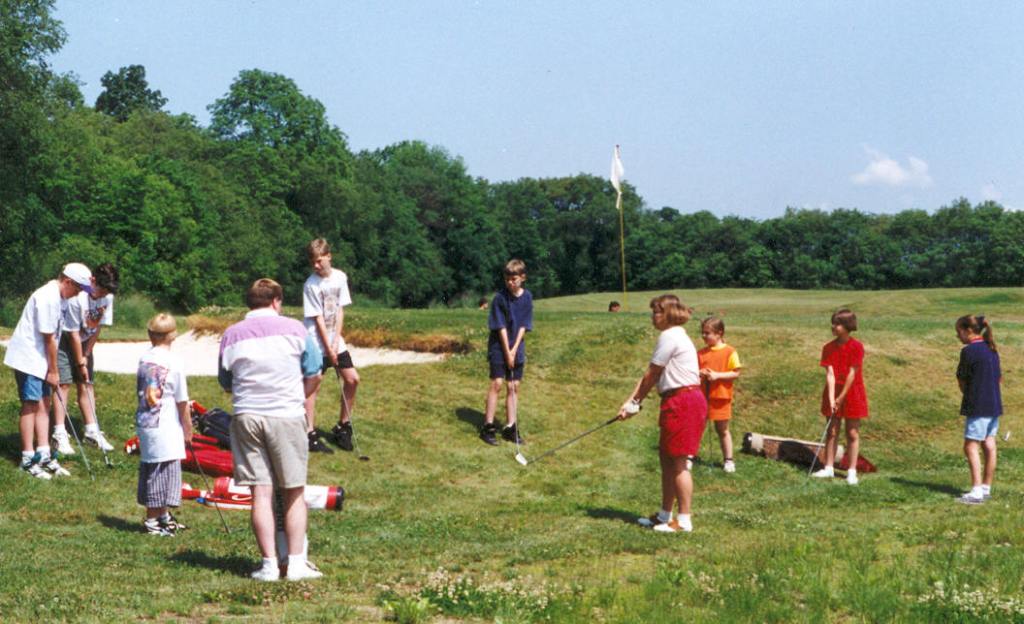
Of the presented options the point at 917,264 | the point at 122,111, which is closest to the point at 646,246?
the point at 917,264

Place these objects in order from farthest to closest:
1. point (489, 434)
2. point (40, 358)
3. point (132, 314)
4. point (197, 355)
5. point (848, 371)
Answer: point (132, 314)
point (197, 355)
point (489, 434)
point (848, 371)
point (40, 358)

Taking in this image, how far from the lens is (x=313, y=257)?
12.2 m

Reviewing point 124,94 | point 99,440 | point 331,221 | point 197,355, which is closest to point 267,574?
point 99,440

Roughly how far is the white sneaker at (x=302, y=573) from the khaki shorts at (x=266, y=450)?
0.53 m

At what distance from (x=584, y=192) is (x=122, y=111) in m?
50.6

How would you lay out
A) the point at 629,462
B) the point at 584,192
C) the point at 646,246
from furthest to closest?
1. the point at 584,192
2. the point at 646,246
3. the point at 629,462

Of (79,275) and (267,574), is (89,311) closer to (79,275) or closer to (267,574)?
(79,275)

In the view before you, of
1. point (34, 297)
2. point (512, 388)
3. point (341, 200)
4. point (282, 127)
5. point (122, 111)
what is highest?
point (122, 111)

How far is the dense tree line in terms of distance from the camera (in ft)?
149

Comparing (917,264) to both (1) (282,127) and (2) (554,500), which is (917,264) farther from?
(2) (554,500)

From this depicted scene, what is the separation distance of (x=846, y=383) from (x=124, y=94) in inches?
4543

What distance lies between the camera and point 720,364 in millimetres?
13945

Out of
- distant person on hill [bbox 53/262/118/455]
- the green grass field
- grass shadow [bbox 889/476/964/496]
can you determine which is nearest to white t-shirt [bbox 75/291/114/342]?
distant person on hill [bbox 53/262/118/455]

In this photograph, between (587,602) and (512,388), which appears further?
(512,388)
